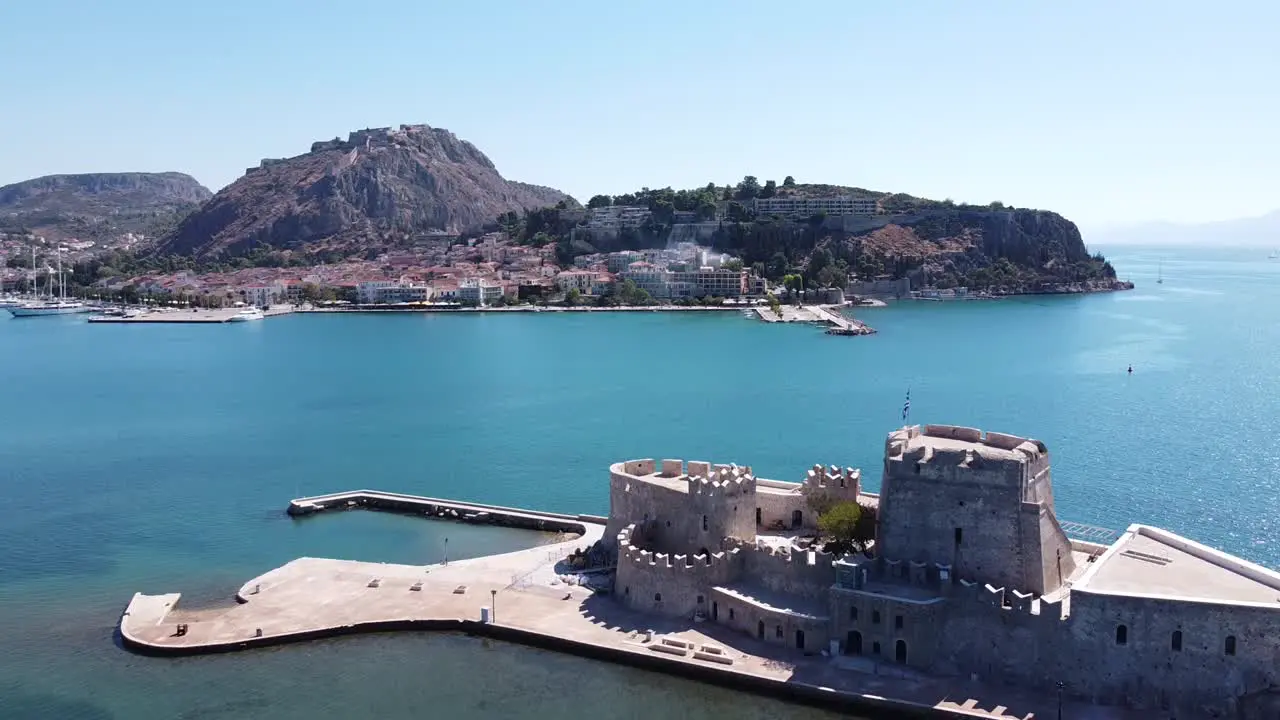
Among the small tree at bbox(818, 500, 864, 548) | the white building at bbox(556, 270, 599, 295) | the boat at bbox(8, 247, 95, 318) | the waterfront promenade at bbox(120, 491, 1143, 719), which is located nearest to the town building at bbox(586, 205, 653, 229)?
the white building at bbox(556, 270, 599, 295)

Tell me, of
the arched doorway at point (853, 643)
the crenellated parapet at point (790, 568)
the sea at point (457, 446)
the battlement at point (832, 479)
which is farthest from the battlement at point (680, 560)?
the arched doorway at point (853, 643)

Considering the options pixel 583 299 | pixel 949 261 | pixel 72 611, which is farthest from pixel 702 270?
pixel 72 611

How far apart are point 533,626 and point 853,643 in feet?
25.4

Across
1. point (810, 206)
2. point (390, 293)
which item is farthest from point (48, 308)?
point (810, 206)

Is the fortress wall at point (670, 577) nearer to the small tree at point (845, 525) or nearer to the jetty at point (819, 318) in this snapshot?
the small tree at point (845, 525)

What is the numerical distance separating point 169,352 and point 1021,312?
9750 centimetres

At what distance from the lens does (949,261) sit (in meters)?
160

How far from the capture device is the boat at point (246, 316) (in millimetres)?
130625

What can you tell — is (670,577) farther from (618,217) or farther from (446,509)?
(618,217)

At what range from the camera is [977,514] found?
866 inches

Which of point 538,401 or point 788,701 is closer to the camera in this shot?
point 788,701

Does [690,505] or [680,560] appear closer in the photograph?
[680,560]

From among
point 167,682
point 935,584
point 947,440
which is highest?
point 947,440

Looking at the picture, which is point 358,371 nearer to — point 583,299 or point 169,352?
point 169,352
